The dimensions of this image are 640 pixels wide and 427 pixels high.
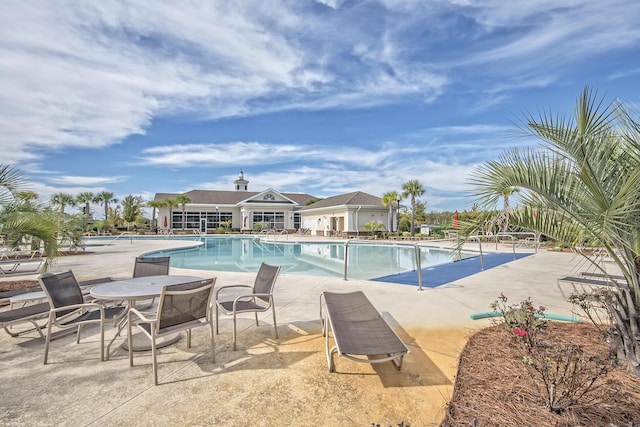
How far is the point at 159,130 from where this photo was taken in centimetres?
2358

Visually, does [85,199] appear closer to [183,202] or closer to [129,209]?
[129,209]

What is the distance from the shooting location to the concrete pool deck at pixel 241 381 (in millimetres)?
2471

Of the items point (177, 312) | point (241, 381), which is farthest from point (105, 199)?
point (241, 381)

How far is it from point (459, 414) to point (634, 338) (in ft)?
5.87

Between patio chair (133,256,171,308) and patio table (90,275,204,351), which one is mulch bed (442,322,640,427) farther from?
patio chair (133,256,171,308)

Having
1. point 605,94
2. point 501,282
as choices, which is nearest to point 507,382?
point 605,94

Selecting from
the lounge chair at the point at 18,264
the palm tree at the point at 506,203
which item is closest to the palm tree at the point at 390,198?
the lounge chair at the point at 18,264

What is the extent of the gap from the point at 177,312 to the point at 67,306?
140 centimetres

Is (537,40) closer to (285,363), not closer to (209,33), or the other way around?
(209,33)

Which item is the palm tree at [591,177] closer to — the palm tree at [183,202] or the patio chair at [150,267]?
the patio chair at [150,267]

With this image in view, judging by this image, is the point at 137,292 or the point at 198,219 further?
the point at 198,219

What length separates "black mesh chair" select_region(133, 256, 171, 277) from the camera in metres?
5.27

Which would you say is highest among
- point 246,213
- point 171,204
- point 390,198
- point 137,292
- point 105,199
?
point 105,199

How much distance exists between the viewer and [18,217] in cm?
589
